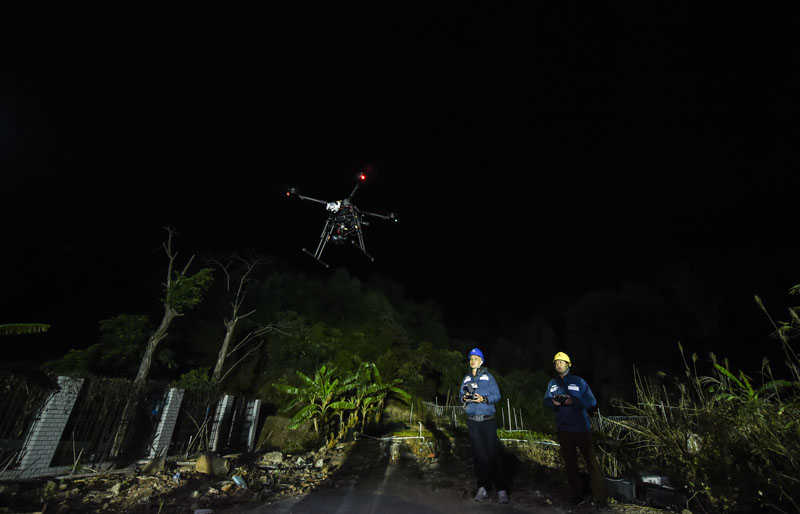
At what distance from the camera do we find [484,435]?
449cm

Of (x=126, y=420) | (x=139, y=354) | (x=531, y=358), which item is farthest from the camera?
(x=531, y=358)

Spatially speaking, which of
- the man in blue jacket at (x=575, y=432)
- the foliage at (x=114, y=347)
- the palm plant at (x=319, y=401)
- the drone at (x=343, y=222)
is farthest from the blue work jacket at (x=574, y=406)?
the foliage at (x=114, y=347)

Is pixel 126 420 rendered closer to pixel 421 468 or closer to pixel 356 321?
pixel 421 468

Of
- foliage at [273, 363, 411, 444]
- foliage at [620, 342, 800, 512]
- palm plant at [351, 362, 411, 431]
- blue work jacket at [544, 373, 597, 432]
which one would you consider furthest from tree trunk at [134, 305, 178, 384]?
foliage at [620, 342, 800, 512]

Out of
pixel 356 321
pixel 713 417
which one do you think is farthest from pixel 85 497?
pixel 356 321

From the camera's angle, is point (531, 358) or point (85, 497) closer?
point (85, 497)

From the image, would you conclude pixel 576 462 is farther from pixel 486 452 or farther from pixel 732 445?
pixel 732 445

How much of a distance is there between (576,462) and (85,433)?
342 inches

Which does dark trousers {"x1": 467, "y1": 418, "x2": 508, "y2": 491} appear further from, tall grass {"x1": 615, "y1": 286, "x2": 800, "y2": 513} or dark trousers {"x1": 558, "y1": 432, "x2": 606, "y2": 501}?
tall grass {"x1": 615, "y1": 286, "x2": 800, "y2": 513}

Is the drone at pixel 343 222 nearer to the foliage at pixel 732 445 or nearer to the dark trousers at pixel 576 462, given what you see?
the dark trousers at pixel 576 462

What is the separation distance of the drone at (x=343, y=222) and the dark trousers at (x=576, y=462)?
5.81 m

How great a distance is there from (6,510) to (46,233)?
68.6 ft

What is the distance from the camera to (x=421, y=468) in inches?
249

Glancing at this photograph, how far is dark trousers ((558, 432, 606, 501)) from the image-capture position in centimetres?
413
